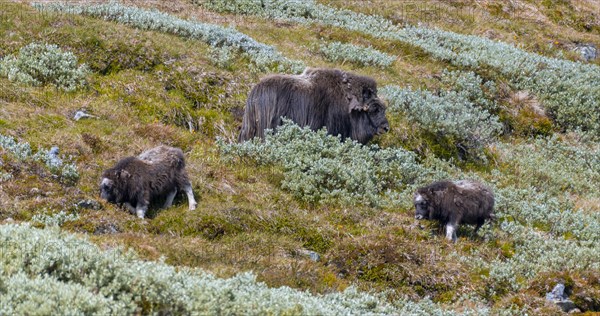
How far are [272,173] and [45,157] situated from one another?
3992mm

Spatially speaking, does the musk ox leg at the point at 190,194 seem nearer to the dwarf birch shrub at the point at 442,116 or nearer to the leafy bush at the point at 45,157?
the leafy bush at the point at 45,157

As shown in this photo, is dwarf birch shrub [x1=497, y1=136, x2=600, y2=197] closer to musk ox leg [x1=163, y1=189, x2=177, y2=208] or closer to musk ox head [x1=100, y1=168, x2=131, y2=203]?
musk ox leg [x1=163, y1=189, x2=177, y2=208]

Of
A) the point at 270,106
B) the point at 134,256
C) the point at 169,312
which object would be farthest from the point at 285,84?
the point at 169,312

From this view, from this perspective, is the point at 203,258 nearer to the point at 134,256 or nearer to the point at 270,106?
the point at 134,256

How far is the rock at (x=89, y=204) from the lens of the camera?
11.2 meters

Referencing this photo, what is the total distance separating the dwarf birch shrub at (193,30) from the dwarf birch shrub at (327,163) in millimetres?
4134

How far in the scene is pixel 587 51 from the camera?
30.1m

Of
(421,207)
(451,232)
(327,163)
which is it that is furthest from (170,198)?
(451,232)

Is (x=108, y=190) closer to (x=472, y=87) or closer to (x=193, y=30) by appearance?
(x=193, y=30)

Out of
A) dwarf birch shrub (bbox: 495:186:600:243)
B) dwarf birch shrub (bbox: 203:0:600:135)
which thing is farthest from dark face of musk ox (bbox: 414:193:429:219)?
dwarf birch shrub (bbox: 203:0:600:135)

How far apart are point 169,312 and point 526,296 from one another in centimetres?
580

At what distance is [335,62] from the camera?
69.7ft

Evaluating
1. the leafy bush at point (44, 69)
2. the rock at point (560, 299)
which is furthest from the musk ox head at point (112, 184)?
the rock at point (560, 299)

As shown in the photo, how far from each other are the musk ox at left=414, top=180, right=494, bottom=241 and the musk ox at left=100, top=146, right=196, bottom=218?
3.94 m
